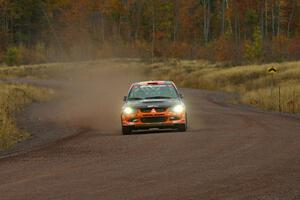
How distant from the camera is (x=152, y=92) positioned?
73.2 feet

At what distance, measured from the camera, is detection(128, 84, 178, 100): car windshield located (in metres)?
22.0

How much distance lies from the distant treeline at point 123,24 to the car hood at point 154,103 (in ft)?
238

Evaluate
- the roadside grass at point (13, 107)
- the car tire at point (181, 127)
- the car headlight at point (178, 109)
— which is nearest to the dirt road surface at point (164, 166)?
the car tire at point (181, 127)

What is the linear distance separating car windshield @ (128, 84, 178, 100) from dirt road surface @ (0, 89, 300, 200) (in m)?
1.22

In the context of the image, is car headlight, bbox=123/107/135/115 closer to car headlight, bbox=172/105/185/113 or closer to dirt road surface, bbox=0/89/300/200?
dirt road surface, bbox=0/89/300/200

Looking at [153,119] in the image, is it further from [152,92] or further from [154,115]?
[152,92]

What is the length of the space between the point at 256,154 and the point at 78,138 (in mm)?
6721

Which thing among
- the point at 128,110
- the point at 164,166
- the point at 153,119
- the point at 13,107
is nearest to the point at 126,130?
the point at 128,110

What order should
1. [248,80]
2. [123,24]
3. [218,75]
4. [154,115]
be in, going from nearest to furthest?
1. [154,115]
2. [248,80]
3. [218,75]
4. [123,24]

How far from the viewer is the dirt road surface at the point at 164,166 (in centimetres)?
1063

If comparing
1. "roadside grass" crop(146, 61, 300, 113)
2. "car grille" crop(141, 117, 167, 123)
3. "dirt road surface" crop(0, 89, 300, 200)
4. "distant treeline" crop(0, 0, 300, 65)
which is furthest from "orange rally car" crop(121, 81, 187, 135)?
"distant treeline" crop(0, 0, 300, 65)

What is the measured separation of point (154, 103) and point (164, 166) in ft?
25.0

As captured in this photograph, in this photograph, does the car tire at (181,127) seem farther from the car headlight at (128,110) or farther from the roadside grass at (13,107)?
the roadside grass at (13,107)

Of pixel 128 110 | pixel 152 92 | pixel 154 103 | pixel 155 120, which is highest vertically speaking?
pixel 152 92
